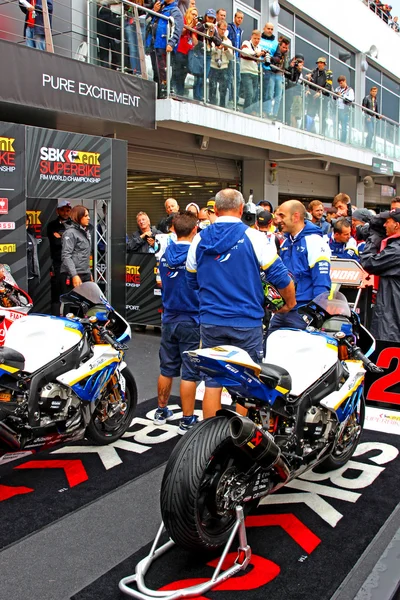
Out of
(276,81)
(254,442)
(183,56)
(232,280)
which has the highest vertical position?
(276,81)

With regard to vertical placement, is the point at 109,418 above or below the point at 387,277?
below

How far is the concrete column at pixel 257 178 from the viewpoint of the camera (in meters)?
18.5

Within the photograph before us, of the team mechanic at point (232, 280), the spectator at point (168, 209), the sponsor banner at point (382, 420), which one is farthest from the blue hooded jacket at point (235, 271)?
the spectator at point (168, 209)

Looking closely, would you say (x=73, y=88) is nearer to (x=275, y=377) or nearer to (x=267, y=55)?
(x=267, y=55)

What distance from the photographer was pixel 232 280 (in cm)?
417

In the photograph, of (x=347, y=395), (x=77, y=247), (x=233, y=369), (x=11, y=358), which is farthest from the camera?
(x=77, y=247)

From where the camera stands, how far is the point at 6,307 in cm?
622

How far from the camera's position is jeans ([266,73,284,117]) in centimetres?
1431

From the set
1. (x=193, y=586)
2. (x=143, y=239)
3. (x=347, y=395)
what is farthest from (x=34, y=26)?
(x=193, y=586)

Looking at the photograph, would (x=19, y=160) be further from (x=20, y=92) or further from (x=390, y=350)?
(x=390, y=350)

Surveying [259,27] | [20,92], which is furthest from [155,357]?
[259,27]

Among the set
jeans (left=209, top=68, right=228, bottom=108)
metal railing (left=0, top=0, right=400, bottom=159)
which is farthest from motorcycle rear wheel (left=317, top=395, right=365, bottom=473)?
jeans (left=209, top=68, right=228, bottom=108)

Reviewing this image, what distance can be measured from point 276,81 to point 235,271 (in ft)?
37.7

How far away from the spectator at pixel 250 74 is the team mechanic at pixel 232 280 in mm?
9950
